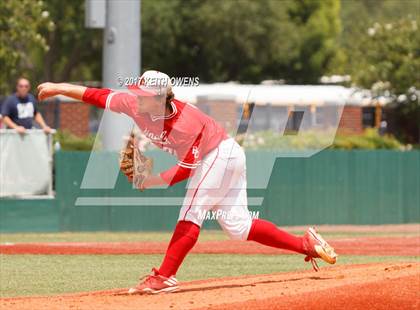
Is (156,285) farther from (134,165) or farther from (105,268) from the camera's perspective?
(105,268)

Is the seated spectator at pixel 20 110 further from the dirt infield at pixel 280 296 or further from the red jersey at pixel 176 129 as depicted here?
the red jersey at pixel 176 129

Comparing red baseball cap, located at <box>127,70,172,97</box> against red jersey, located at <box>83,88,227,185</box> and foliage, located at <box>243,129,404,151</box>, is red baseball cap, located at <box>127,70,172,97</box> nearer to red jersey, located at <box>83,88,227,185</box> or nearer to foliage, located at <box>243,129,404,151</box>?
red jersey, located at <box>83,88,227,185</box>

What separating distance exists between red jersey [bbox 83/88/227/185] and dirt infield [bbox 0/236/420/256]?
19.2ft

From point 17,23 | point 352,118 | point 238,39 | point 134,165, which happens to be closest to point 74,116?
point 352,118

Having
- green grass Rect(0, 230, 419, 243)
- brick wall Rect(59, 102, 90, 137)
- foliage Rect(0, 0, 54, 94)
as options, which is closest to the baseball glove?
green grass Rect(0, 230, 419, 243)

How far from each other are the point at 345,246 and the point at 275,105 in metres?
22.4

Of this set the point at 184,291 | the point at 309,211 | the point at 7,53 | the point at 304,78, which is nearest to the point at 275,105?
the point at 7,53

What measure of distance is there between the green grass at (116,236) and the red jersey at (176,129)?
8.62 metres

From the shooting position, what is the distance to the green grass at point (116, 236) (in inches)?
703

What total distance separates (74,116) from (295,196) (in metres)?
20.2

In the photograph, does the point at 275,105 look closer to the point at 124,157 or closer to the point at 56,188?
the point at 56,188

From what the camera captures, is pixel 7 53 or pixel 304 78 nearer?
pixel 7 53

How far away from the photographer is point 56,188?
1925 centimetres

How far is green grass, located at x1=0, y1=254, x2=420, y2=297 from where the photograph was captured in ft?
37.4
